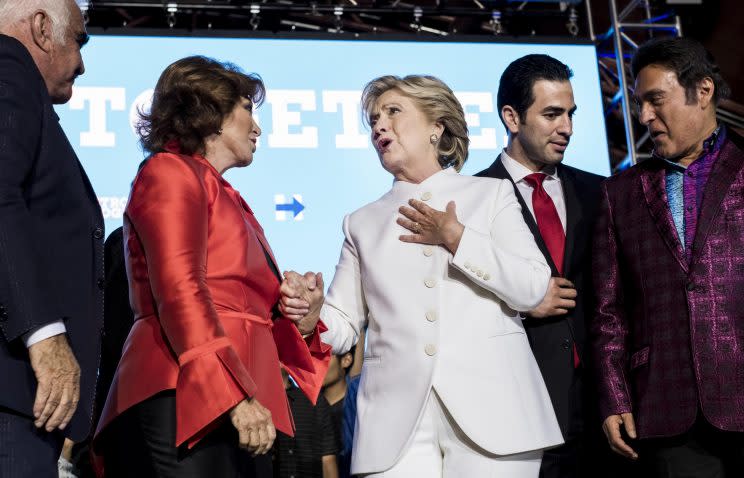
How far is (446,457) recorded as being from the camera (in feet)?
7.63

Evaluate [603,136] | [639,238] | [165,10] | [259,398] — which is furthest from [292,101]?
[259,398]

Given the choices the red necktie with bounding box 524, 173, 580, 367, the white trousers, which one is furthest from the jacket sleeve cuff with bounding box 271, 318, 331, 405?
the red necktie with bounding box 524, 173, 580, 367

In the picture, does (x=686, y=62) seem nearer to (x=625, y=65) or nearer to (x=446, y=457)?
(x=446, y=457)

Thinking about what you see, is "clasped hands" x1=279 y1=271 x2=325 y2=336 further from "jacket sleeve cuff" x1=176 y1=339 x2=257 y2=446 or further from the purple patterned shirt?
the purple patterned shirt

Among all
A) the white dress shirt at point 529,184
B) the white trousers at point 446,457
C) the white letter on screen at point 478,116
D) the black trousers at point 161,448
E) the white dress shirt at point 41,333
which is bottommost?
the white trousers at point 446,457

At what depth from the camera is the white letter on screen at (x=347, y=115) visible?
18.0 feet

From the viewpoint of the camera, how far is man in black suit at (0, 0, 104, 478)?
5.90ft

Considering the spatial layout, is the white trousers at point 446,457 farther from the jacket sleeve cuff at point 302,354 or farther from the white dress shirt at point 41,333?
the white dress shirt at point 41,333

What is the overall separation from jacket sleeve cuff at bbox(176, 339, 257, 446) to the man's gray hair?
80 centimetres

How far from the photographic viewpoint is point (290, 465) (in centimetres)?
475

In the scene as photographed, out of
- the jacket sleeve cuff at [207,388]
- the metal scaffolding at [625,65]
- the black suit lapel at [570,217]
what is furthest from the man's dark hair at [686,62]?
the metal scaffolding at [625,65]

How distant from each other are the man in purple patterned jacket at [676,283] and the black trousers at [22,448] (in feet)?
5.16

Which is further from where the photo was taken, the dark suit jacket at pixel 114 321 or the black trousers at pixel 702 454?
the dark suit jacket at pixel 114 321

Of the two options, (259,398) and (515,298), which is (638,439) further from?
(259,398)
